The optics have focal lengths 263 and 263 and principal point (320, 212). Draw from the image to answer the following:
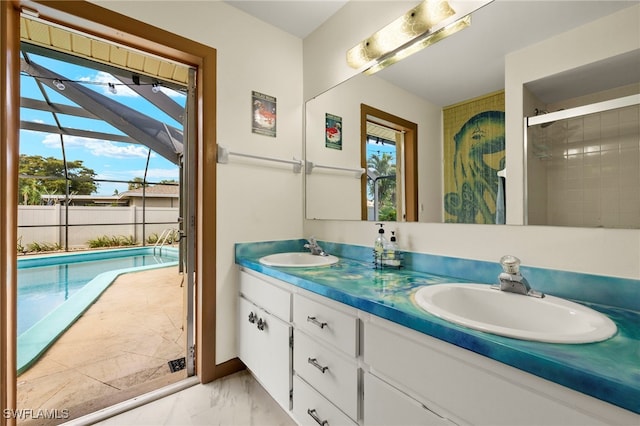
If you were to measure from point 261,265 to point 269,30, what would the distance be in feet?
5.59

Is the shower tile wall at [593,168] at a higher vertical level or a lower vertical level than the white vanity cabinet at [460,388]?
higher

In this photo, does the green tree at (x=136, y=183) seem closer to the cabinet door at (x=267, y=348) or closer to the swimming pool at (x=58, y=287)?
the swimming pool at (x=58, y=287)

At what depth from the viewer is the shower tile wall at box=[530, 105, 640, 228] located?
0.82 metres

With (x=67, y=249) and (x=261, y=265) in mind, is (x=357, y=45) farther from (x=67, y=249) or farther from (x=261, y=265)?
(x=67, y=249)

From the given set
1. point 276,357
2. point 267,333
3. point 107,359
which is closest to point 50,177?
point 107,359

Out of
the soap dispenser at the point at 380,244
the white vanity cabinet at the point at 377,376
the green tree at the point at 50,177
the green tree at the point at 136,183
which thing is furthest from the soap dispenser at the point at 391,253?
the green tree at the point at 136,183

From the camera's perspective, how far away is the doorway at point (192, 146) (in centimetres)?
116

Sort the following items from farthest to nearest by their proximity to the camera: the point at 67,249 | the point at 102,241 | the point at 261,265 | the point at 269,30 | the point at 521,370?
the point at 102,241 → the point at 67,249 → the point at 269,30 → the point at 261,265 → the point at 521,370

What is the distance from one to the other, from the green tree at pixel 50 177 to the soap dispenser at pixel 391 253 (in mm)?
6133

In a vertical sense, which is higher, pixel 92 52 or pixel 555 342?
pixel 92 52

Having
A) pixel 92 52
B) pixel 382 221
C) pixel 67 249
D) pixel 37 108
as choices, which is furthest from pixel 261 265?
pixel 67 249

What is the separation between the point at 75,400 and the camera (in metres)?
1.52

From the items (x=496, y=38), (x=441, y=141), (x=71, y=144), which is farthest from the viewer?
(x=71, y=144)

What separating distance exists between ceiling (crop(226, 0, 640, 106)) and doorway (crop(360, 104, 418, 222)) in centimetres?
21
